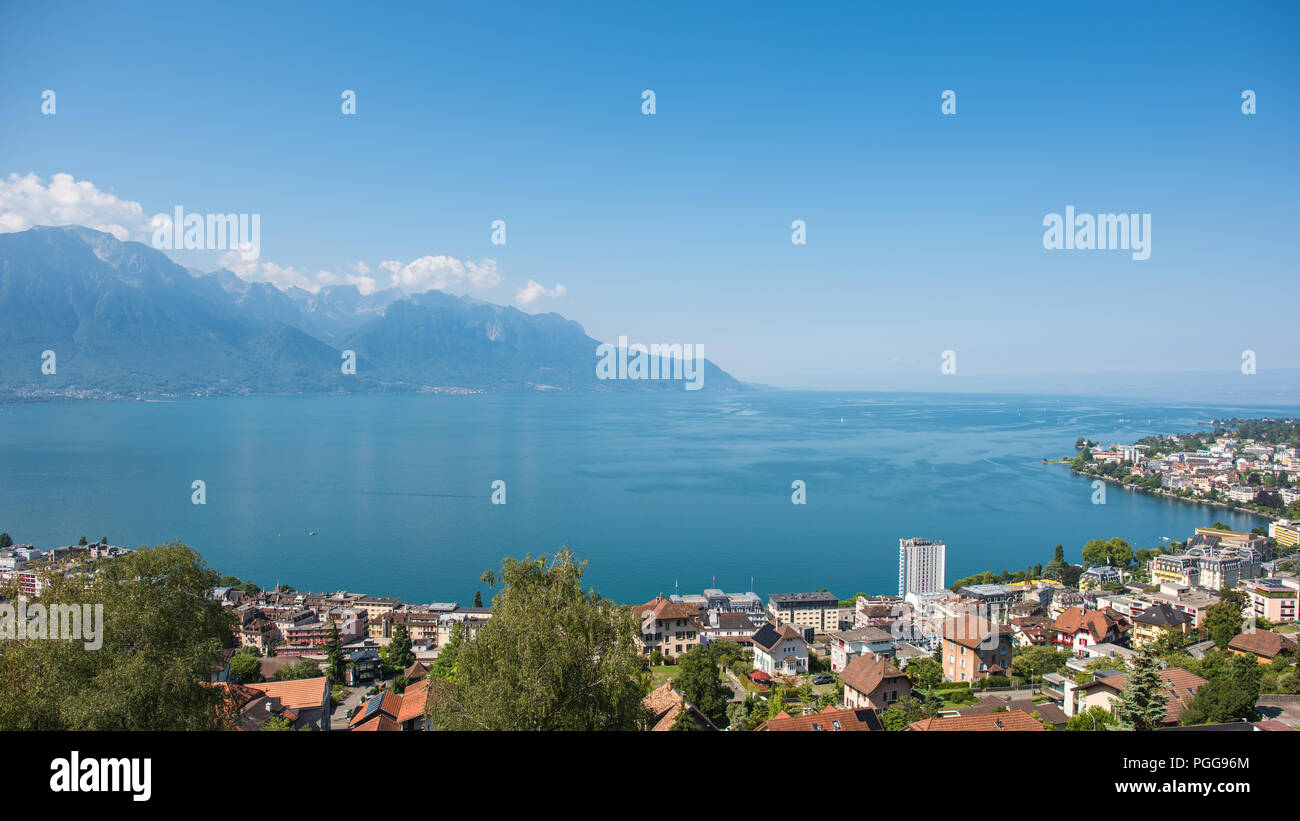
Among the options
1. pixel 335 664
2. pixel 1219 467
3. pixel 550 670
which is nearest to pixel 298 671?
pixel 335 664

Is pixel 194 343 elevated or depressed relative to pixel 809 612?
elevated

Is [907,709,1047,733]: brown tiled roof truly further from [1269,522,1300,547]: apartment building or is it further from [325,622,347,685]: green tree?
[1269,522,1300,547]: apartment building

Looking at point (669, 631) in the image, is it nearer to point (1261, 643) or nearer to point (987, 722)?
point (987, 722)

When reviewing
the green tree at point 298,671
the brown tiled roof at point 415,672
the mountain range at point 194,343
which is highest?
the mountain range at point 194,343

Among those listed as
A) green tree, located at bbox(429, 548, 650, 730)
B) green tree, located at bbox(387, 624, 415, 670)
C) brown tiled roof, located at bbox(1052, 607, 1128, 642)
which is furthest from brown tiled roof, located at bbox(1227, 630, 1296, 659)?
green tree, located at bbox(387, 624, 415, 670)

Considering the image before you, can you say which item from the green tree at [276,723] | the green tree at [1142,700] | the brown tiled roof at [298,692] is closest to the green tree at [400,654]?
the brown tiled roof at [298,692]

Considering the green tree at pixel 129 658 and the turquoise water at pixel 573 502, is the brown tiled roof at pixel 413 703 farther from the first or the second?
the turquoise water at pixel 573 502

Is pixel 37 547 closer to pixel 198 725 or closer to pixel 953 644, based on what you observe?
pixel 198 725
